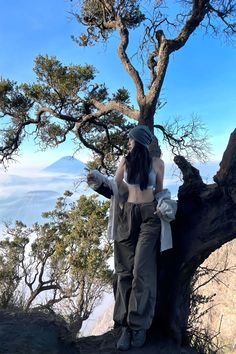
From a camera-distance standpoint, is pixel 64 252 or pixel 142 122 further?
pixel 64 252

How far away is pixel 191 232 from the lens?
13.8 feet

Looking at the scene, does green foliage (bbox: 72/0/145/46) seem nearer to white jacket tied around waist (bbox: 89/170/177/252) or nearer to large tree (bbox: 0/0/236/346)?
large tree (bbox: 0/0/236/346)

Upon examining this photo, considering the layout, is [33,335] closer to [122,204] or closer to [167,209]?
[122,204]

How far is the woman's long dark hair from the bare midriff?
3.1 inches

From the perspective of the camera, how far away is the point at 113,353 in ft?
12.8

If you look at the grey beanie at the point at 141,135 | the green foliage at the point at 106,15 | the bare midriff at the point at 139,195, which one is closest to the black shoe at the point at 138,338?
the bare midriff at the point at 139,195

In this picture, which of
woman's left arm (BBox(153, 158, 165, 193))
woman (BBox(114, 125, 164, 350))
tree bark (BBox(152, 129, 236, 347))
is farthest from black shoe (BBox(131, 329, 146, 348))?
woman's left arm (BBox(153, 158, 165, 193))

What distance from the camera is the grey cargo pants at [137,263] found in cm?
385

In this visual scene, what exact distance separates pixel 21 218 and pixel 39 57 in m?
6.32

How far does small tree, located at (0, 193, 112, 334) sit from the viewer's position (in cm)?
1112

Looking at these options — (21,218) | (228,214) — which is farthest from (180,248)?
(21,218)

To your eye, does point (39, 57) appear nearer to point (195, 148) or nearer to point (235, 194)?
point (195, 148)

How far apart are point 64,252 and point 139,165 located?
842cm

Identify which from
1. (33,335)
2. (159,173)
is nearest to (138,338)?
(33,335)
